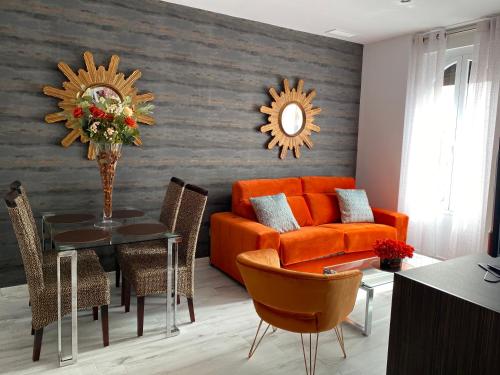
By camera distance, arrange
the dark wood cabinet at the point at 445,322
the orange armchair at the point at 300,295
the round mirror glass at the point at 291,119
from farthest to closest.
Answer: the round mirror glass at the point at 291,119 < the orange armchair at the point at 300,295 < the dark wood cabinet at the point at 445,322

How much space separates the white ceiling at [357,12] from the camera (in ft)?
12.0

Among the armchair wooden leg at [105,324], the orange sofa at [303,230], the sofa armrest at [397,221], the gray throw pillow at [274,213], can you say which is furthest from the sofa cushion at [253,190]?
the armchair wooden leg at [105,324]

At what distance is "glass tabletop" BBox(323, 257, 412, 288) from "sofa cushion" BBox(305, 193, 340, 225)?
42.4 inches

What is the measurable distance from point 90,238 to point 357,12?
323 cm

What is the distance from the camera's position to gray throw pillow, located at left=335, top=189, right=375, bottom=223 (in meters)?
4.45

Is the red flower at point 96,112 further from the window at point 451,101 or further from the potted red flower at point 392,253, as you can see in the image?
the window at point 451,101

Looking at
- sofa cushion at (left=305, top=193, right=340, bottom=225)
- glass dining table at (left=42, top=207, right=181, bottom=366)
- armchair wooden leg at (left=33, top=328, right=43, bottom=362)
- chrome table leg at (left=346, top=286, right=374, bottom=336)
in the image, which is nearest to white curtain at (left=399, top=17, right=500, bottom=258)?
sofa cushion at (left=305, top=193, right=340, bottom=225)

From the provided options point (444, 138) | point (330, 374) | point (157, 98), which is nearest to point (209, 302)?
point (330, 374)

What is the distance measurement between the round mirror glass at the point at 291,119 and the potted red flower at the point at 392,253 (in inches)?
79.4

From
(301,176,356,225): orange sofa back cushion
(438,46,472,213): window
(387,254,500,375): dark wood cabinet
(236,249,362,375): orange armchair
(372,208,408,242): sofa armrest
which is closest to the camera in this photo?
(387,254,500,375): dark wood cabinet

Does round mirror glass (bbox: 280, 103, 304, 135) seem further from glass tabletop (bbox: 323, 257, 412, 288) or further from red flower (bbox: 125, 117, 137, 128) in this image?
red flower (bbox: 125, 117, 137, 128)

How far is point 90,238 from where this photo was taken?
2.51 meters

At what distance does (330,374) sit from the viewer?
2.34m

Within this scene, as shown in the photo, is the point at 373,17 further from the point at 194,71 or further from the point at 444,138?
the point at 194,71
